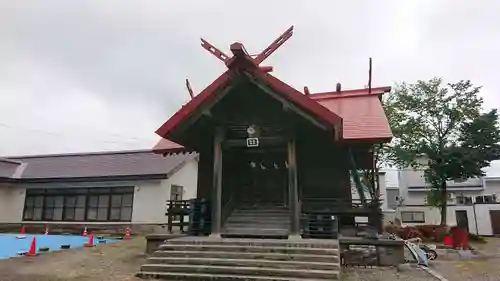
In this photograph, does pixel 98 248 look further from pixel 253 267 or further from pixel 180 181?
pixel 180 181

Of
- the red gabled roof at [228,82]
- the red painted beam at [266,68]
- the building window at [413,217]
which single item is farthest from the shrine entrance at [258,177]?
the building window at [413,217]

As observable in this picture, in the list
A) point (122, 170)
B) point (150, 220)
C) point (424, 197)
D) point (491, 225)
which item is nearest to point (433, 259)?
point (150, 220)

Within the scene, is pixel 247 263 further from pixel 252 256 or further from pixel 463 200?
pixel 463 200

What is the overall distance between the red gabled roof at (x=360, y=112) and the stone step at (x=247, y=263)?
370cm

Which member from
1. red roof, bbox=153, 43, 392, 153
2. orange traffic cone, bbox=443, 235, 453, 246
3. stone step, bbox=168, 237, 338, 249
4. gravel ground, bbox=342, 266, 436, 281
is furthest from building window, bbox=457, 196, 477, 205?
stone step, bbox=168, 237, 338, 249

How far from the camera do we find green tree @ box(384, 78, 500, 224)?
21625 mm

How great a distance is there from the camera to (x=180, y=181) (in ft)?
72.3

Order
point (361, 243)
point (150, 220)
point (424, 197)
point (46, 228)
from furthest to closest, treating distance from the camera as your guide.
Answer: point (424, 197)
point (46, 228)
point (150, 220)
point (361, 243)

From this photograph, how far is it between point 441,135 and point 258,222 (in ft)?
56.3

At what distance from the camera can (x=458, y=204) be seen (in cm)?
2883

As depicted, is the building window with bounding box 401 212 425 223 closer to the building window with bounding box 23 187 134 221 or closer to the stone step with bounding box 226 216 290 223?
the building window with bounding box 23 187 134 221

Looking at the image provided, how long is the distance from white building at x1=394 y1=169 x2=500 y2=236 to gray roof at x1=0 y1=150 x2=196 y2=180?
58.5 feet

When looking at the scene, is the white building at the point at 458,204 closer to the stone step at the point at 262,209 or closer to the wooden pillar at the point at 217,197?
the stone step at the point at 262,209

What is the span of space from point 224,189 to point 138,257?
3.24 metres
